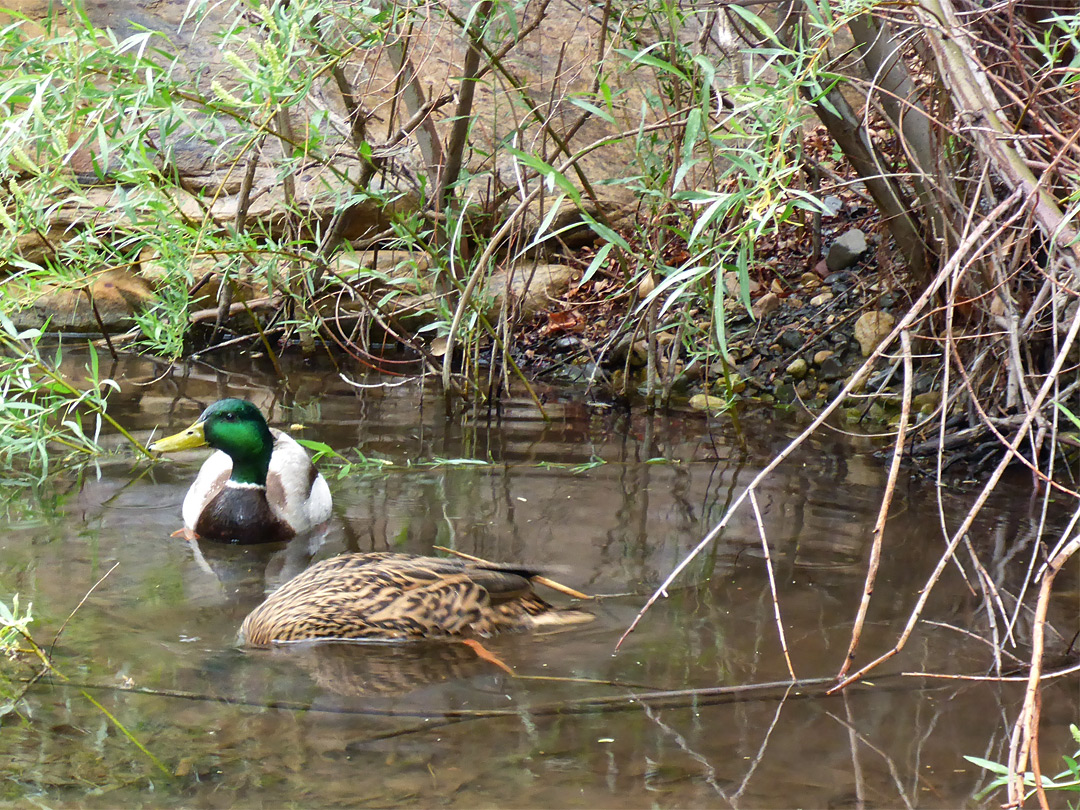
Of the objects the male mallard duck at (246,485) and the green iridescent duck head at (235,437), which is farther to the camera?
the green iridescent duck head at (235,437)

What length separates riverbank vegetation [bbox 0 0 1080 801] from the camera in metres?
3.15

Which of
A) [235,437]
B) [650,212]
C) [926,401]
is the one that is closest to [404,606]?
[235,437]

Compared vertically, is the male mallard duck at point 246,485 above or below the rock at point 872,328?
below

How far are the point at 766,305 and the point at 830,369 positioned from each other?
2.91ft

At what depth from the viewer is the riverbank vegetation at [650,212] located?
3150 millimetres

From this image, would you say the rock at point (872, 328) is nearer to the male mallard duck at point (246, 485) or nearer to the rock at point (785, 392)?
the rock at point (785, 392)

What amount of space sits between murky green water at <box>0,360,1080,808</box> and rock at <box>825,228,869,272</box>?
7.20 feet

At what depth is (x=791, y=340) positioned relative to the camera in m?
7.39

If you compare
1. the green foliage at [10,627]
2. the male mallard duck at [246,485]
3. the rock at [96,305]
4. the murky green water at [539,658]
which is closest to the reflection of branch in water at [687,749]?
the murky green water at [539,658]

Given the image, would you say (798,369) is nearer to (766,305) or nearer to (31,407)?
(766,305)

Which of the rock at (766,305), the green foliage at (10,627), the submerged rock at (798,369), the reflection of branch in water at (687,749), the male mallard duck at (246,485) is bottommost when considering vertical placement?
the reflection of branch in water at (687,749)

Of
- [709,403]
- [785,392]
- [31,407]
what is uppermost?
[785,392]

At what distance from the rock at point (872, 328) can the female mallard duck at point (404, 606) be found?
3731mm

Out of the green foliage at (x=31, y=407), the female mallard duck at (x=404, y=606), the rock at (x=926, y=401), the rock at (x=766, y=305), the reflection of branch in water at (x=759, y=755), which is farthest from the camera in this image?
the rock at (x=766, y=305)
